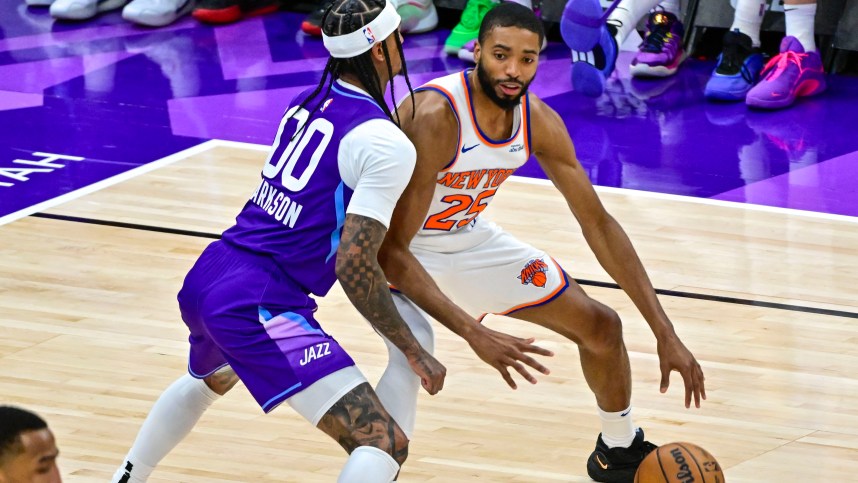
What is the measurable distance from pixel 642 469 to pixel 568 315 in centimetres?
53

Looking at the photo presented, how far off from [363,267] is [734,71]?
614 cm

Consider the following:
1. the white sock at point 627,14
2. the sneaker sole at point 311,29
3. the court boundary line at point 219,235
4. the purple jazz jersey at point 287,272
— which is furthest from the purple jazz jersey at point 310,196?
the sneaker sole at point 311,29

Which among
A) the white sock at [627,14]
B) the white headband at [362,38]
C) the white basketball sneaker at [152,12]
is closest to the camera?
the white headband at [362,38]

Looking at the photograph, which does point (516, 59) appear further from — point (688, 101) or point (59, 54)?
point (59, 54)

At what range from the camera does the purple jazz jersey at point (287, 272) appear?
3.58 metres

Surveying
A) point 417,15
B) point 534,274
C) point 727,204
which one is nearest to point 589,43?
point 727,204

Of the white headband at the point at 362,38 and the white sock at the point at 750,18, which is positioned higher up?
the white headband at the point at 362,38

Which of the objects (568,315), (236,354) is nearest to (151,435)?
(236,354)

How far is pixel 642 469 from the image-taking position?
13.4ft

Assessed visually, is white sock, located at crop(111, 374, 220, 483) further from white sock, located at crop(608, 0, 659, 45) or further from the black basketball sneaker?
white sock, located at crop(608, 0, 659, 45)

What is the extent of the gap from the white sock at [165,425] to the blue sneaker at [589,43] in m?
5.33

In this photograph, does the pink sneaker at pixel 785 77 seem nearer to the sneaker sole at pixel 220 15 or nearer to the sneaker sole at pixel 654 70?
the sneaker sole at pixel 654 70

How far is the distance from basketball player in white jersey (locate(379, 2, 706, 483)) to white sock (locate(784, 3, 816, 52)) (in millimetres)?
5175

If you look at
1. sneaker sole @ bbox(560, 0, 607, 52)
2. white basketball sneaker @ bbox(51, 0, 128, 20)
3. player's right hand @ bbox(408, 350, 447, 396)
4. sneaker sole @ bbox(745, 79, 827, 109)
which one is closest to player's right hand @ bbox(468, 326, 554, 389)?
player's right hand @ bbox(408, 350, 447, 396)
